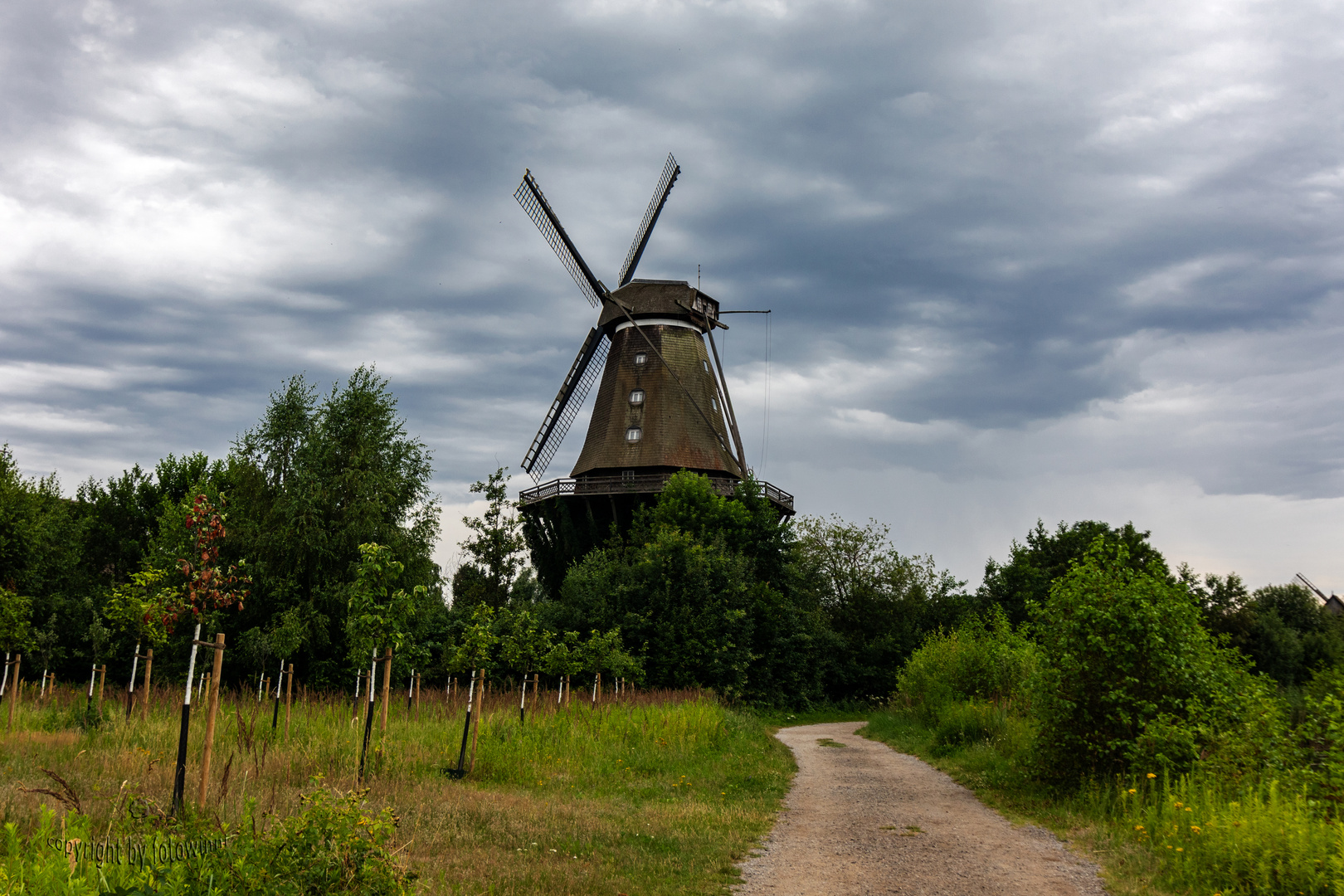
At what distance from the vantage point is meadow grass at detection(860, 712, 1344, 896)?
6.59 metres

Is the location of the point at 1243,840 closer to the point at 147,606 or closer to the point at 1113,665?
the point at 1113,665

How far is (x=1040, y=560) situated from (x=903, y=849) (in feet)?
126

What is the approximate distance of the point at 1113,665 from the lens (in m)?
10.9

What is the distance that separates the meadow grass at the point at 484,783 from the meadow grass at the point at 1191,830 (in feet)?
11.1

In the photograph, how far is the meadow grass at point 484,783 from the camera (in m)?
7.04

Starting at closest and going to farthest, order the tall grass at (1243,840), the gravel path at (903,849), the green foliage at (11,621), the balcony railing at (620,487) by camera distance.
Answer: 1. the tall grass at (1243,840)
2. the gravel path at (903,849)
3. the green foliage at (11,621)
4. the balcony railing at (620,487)

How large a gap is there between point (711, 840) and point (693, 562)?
816 inches

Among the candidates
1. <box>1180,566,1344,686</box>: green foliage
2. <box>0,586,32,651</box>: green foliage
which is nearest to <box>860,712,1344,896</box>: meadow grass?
<box>0,586,32,651</box>: green foliage

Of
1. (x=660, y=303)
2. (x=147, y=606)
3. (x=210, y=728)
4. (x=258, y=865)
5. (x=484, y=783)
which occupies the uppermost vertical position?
(x=660, y=303)

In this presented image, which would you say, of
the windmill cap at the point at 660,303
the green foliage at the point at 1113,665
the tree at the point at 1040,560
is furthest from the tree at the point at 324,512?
the tree at the point at 1040,560

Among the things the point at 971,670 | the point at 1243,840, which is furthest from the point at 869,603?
the point at 1243,840

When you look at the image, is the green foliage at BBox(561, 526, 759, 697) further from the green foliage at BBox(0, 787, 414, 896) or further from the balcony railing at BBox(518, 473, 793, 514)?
the green foliage at BBox(0, 787, 414, 896)

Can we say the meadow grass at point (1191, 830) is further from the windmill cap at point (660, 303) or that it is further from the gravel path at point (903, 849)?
the windmill cap at point (660, 303)

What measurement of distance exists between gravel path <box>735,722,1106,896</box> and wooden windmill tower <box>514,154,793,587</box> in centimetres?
2237
